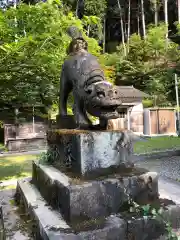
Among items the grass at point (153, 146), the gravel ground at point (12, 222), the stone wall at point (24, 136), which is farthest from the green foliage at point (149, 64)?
the gravel ground at point (12, 222)

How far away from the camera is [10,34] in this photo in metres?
3.27

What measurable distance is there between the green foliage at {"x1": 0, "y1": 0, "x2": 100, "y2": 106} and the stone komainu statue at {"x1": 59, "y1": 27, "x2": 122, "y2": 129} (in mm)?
324

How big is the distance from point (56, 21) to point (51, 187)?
8.01ft

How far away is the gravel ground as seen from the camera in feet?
8.06

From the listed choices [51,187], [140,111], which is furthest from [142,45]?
[51,187]

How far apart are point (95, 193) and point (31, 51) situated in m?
2.09

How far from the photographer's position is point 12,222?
2.82 metres

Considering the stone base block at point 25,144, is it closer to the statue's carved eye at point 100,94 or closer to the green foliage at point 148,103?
the green foliage at point 148,103

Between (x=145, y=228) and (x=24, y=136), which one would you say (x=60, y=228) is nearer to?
(x=145, y=228)

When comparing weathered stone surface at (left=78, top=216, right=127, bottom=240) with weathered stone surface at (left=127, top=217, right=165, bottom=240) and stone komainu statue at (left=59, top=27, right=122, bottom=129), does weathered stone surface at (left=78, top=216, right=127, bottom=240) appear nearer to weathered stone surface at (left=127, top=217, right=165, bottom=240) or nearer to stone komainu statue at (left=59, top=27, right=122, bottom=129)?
weathered stone surface at (left=127, top=217, right=165, bottom=240)

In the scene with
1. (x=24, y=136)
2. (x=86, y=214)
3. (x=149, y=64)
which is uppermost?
(x=149, y=64)

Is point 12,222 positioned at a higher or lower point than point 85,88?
lower

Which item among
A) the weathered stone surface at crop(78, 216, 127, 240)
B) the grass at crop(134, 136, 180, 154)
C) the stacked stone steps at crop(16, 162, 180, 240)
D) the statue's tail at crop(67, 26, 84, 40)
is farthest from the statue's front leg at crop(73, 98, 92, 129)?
the grass at crop(134, 136, 180, 154)

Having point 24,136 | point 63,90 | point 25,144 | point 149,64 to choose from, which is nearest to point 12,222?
point 63,90
